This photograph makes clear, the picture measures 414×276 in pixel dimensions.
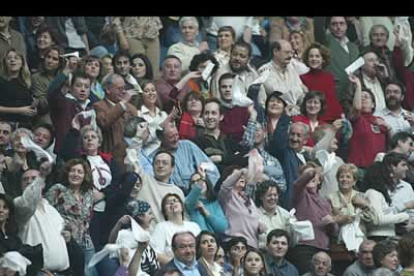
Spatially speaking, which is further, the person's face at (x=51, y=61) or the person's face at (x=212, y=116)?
the person's face at (x=212, y=116)

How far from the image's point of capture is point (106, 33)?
57.8ft

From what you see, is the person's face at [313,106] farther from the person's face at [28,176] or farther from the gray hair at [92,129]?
the person's face at [28,176]

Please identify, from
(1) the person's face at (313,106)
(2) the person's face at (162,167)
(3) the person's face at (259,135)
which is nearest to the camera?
(2) the person's face at (162,167)

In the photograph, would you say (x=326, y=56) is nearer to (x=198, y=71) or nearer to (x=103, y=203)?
(x=198, y=71)

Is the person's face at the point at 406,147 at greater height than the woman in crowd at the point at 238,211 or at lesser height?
greater

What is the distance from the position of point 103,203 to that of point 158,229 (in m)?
0.74

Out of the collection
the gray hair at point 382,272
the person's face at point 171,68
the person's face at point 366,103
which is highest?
the person's face at point 171,68

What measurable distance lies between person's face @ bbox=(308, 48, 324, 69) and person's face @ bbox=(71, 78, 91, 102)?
2985 mm

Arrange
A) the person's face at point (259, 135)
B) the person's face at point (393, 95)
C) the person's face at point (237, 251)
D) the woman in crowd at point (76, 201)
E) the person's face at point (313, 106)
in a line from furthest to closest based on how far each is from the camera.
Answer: the person's face at point (393, 95) < the person's face at point (313, 106) < the person's face at point (259, 135) < the person's face at point (237, 251) < the woman in crowd at point (76, 201)

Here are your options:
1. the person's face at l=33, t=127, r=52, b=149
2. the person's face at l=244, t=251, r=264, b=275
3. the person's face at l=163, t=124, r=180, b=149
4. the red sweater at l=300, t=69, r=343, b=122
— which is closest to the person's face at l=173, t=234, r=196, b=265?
the person's face at l=244, t=251, r=264, b=275

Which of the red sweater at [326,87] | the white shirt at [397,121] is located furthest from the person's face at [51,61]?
the white shirt at [397,121]

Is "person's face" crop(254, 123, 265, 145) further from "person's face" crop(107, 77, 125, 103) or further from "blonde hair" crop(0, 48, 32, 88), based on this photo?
"blonde hair" crop(0, 48, 32, 88)

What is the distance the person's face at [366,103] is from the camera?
18234 mm

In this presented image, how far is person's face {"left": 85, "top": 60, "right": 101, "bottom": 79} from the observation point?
1734cm
